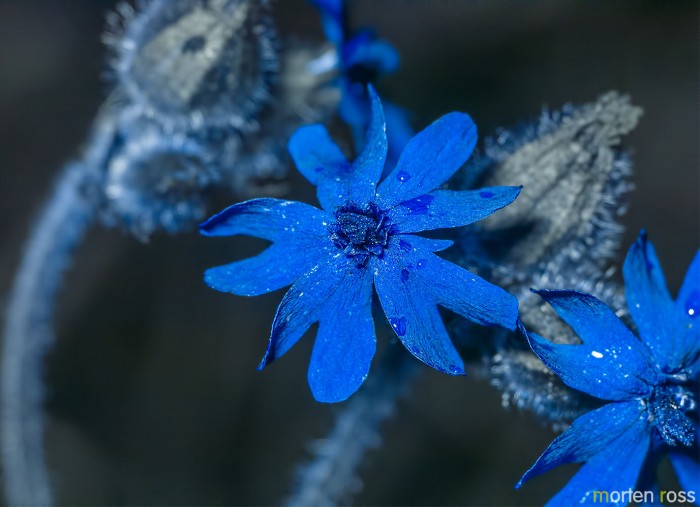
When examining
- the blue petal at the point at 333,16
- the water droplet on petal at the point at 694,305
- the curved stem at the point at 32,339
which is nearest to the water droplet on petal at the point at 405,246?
the water droplet on petal at the point at 694,305

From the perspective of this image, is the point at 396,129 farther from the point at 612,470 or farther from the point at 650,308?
the point at 612,470

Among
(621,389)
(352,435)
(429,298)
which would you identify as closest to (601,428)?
(621,389)

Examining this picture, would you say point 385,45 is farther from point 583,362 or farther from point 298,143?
point 583,362

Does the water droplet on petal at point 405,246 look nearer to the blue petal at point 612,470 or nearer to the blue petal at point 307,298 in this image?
the blue petal at point 307,298

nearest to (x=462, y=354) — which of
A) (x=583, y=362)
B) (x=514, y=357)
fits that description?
(x=514, y=357)

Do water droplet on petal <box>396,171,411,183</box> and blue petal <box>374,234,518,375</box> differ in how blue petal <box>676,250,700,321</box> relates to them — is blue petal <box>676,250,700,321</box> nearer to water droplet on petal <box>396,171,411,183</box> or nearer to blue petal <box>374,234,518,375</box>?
blue petal <box>374,234,518,375</box>

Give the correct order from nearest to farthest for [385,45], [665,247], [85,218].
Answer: [385,45] < [85,218] < [665,247]
